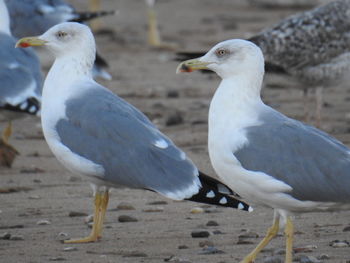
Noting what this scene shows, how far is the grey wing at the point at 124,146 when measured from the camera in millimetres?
5828

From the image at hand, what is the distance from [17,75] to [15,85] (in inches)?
4.8

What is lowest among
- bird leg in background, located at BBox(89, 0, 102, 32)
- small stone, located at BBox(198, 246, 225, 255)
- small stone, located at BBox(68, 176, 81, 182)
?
bird leg in background, located at BBox(89, 0, 102, 32)

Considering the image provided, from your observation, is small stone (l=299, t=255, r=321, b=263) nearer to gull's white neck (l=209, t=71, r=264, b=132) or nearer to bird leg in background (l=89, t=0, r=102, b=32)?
gull's white neck (l=209, t=71, r=264, b=132)

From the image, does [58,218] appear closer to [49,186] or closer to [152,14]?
[49,186]

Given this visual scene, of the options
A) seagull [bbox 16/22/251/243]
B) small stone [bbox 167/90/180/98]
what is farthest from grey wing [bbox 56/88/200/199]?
small stone [bbox 167/90/180/98]

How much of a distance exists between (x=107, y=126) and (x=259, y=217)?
111 centimetres

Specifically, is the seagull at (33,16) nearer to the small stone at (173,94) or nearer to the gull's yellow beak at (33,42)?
the small stone at (173,94)

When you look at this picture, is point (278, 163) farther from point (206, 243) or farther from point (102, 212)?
point (102, 212)

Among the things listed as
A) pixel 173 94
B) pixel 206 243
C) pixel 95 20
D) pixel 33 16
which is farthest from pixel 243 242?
pixel 95 20

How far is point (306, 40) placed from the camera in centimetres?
959

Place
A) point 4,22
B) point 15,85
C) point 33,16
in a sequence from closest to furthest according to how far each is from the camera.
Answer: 1. point 15,85
2. point 4,22
3. point 33,16

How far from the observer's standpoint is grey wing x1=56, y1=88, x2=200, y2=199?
229 inches

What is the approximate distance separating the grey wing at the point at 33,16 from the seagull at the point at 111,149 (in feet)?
15.8

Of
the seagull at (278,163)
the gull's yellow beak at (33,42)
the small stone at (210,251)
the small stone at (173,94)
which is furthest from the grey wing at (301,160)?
the small stone at (173,94)
